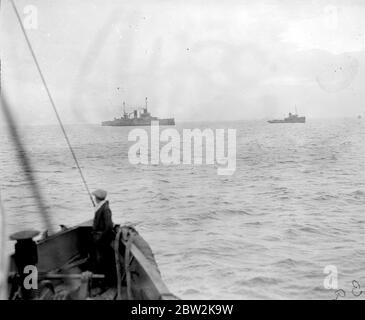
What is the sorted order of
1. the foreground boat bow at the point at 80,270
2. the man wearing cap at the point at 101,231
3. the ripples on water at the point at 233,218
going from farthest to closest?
the ripples on water at the point at 233,218, the man wearing cap at the point at 101,231, the foreground boat bow at the point at 80,270

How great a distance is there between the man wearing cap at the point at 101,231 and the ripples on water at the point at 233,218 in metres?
4.26

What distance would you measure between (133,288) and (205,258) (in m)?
6.73

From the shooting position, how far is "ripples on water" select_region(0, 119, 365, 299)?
10.9 m

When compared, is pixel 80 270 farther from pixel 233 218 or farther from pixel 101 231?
pixel 233 218

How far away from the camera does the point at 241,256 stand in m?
12.7

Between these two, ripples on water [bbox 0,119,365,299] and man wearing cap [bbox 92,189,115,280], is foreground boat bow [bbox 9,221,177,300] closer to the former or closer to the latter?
man wearing cap [bbox 92,189,115,280]

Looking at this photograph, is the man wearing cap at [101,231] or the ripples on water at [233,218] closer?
the man wearing cap at [101,231]

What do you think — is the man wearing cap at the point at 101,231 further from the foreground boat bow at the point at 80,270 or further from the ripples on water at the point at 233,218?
the ripples on water at the point at 233,218

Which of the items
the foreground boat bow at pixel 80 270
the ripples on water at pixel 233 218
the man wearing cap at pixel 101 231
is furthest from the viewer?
the ripples on water at pixel 233 218

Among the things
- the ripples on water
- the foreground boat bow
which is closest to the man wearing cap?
the foreground boat bow

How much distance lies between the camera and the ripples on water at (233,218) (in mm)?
10852

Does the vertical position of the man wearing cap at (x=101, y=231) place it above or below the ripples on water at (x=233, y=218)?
above

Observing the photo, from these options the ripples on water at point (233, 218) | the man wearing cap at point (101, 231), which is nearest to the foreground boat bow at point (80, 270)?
the man wearing cap at point (101, 231)
